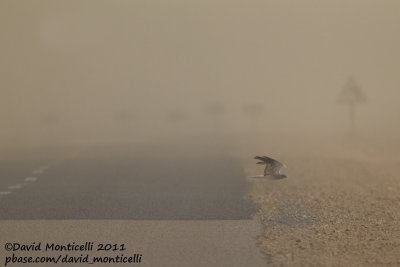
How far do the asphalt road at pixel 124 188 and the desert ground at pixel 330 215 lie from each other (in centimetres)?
133

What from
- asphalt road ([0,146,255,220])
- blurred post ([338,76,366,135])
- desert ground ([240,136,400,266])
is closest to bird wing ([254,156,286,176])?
desert ground ([240,136,400,266])

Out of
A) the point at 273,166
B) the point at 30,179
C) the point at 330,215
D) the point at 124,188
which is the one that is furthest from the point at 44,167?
the point at 273,166

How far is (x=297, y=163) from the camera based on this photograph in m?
28.0

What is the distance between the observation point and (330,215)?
14578 millimetres

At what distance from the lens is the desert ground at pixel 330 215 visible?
10894mm

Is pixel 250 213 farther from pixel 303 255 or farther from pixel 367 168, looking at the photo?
pixel 367 168

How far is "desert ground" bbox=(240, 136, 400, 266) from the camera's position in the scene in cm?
1089

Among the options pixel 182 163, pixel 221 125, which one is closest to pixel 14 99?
pixel 221 125

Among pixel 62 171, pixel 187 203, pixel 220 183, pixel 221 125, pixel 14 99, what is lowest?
pixel 187 203

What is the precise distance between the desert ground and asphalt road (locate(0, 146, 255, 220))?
52.4 inches

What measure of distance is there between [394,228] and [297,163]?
1479cm

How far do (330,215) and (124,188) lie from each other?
8.61 meters

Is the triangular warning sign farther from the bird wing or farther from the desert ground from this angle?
the bird wing

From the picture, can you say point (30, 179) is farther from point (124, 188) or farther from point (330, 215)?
point (330, 215)
